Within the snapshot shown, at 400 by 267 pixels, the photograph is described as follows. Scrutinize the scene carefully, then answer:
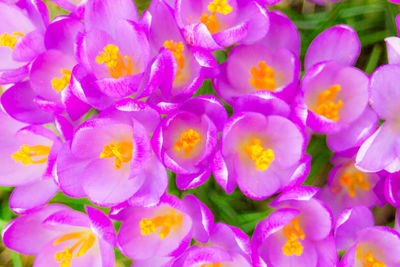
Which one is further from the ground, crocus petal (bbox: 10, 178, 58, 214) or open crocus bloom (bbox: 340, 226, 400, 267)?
crocus petal (bbox: 10, 178, 58, 214)

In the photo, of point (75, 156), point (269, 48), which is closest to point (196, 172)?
point (75, 156)

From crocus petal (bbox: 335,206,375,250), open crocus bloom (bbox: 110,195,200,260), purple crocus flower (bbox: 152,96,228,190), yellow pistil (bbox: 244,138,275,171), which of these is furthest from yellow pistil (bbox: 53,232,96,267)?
crocus petal (bbox: 335,206,375,250)

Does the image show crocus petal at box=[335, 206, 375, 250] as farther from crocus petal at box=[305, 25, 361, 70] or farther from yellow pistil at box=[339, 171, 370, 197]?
crocus petal at box=[305, 25, 361, 70]

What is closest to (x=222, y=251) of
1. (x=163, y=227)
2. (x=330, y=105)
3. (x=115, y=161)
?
(x=163, y=227)

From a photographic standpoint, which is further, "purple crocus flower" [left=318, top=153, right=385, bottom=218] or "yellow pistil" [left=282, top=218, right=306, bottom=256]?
"purple crocus flower" [left=318, top=153, right=385, bottom=218]

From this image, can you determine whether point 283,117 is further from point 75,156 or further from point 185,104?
point 75,156

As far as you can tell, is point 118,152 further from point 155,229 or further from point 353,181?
point 353,181

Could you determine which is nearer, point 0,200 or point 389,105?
point 389,105
